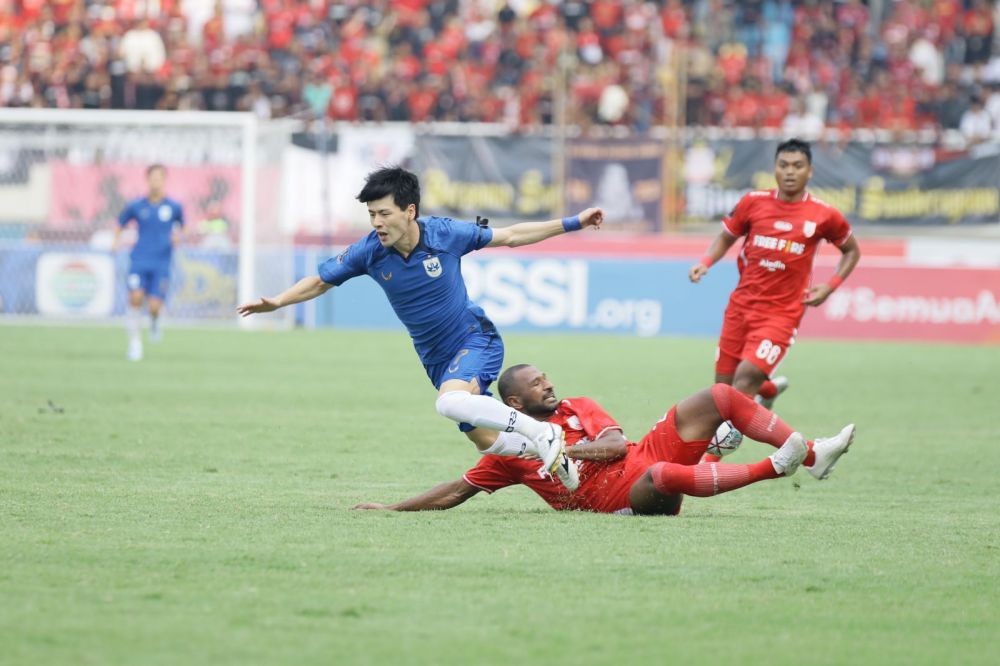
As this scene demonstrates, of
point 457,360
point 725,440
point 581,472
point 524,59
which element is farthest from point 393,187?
point 524,59

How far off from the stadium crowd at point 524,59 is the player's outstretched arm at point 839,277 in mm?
17287

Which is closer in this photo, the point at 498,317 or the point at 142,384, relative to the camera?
the point at 142,384

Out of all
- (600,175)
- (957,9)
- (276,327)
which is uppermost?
(957,9)

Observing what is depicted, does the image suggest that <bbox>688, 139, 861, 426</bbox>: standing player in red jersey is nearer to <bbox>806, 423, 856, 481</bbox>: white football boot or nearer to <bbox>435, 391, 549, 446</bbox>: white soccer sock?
<bbox>806, 423, 856, 481</bbox>: white football boot

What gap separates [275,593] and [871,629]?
236 centimetres

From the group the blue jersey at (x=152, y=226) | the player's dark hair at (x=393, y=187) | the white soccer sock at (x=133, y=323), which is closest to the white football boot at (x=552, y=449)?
the player's dark hair at (x=393, y=187)

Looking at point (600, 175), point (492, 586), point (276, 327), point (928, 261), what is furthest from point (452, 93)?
point (492, 586)

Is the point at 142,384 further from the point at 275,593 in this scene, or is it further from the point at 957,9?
the point at 957,9

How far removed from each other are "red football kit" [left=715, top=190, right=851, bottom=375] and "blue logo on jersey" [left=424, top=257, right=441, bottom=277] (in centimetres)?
360

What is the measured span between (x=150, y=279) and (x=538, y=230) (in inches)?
534

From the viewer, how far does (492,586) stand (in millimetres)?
6453

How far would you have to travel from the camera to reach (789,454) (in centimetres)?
806

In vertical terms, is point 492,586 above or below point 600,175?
below

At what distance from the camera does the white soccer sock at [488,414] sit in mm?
8148
